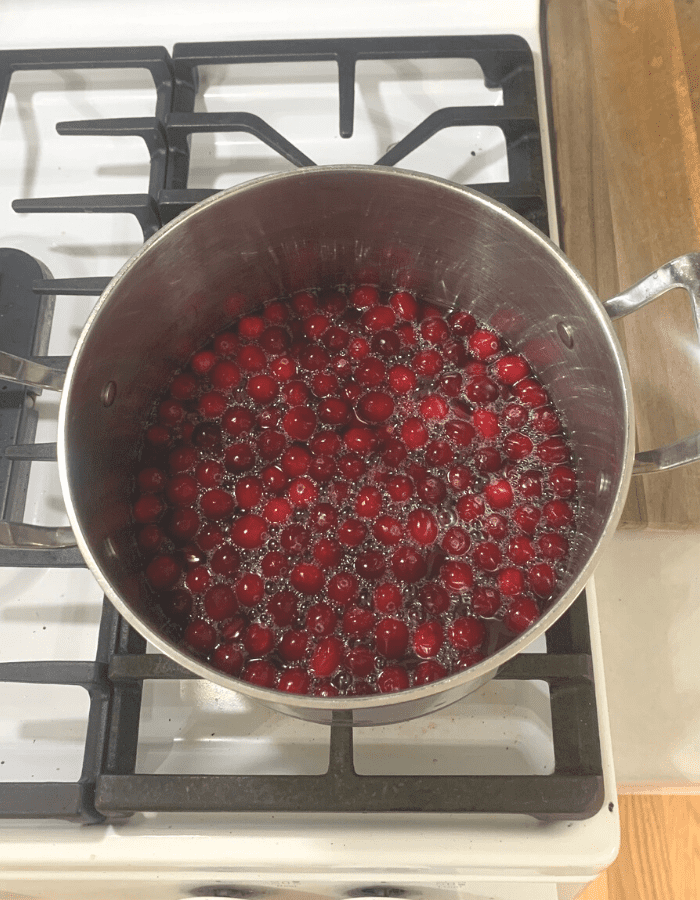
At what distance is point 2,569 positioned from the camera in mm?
680

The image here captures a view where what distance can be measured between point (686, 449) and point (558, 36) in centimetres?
66

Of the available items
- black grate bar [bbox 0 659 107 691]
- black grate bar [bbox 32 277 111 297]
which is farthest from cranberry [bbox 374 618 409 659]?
black grate bar [bbox 32 277 111 297]

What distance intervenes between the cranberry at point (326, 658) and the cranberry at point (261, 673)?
34mm

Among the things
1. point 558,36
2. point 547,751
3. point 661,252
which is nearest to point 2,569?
point 547,751

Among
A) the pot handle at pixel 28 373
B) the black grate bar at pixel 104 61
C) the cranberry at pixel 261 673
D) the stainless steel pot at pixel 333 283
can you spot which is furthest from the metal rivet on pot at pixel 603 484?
the black grate bar at pixel 104 61

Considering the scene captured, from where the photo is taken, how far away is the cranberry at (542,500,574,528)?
661mm

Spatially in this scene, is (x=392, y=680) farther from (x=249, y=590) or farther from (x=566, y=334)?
(x=566, y=334)

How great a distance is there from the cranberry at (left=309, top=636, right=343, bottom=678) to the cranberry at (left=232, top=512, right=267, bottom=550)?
0.38 ft

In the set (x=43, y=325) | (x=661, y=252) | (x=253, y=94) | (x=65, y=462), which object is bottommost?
(x=65, y=462)

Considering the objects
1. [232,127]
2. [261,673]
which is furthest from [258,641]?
[232,127]

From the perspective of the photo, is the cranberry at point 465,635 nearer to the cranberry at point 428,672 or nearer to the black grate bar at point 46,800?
the cranberry at point 428,672

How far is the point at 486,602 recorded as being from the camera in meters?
0.64

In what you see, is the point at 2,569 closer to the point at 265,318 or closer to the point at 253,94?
the point at 265,318

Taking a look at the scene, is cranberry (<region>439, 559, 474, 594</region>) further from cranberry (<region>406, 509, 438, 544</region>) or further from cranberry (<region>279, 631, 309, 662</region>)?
cranberry (<region>279, 631, 309, 662</region>)
